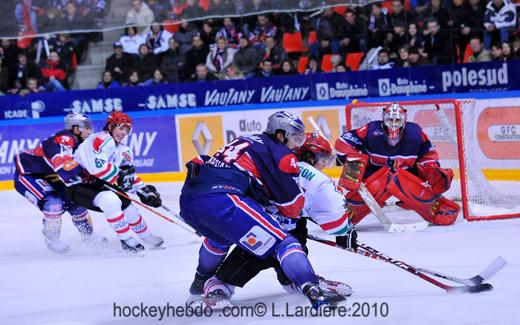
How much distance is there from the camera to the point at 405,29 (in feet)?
33.0

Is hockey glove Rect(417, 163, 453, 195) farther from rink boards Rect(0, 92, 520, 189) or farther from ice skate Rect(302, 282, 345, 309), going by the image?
ice skate Rect(302, 282, 345, 309)

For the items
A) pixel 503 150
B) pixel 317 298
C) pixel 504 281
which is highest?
pixel 317 298

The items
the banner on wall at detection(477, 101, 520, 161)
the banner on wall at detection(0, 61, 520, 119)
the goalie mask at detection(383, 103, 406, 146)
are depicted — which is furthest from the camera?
the banner on wall at detection(0, 61, 520, 119)

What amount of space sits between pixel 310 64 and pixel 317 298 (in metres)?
6.79

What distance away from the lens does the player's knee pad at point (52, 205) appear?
22.4 ft

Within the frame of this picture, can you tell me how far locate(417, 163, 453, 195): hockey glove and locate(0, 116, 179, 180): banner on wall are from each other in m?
4.23

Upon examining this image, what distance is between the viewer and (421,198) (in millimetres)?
6812

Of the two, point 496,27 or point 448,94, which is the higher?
point 496,27

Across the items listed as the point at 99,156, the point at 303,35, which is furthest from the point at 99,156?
the point at 303,35

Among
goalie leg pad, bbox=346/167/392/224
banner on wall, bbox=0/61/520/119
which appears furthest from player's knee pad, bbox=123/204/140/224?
banner on wall, bbox=0/61/520/119

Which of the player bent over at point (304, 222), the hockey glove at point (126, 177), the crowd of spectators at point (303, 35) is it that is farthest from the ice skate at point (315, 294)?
the crowd of spectators at point (303, 35)

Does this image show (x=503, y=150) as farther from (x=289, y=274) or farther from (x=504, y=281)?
(x=289, y=274)

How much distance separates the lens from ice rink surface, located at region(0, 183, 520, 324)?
4215 mm

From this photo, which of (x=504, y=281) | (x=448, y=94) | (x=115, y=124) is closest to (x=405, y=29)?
(x=448, y=94)
